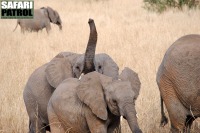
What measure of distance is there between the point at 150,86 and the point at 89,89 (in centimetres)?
286

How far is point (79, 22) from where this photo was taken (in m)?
14.1

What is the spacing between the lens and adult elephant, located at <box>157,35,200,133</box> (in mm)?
3529

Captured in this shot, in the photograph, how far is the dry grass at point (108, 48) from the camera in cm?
477

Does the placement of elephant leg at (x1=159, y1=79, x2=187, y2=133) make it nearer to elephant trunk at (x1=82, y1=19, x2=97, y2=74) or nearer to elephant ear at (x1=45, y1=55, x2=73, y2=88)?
elephant trunk at (x1=82, y1=19, x2=97, y2=74)

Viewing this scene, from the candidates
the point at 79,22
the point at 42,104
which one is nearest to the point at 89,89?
the point at 42,104

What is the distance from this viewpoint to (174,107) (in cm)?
363

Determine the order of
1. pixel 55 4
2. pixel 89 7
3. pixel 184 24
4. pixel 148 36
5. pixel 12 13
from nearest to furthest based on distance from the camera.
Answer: pixel 148 36, pixel 184 24, pixel 12 13, pixel 89 7, pixel 55 4

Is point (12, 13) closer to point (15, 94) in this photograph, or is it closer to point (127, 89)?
point (15, 94)

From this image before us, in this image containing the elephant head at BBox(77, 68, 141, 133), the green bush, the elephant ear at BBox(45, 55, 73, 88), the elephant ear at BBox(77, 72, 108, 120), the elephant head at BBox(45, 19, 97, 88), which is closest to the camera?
the elephant head at BBox(77, 68, 141, 133)

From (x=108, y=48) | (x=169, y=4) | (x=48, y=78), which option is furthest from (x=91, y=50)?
(x=169, y=4)

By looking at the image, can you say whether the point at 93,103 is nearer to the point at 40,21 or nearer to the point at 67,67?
the point at 67,67

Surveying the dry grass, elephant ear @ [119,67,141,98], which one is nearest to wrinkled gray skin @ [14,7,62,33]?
the dry grass

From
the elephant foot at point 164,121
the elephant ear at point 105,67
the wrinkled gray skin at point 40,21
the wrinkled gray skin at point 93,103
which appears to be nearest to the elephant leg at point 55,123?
the wrinkled gray skin at point 93,103

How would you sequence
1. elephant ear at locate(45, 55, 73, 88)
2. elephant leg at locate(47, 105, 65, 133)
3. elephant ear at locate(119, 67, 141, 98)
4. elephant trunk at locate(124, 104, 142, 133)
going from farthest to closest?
elephant ear at locate(45, 55, 73, 88) < elephant leg at locate(47, 105, 65, 133) < elephant ear at locate(119, 67, 141, 98) < elephant trunk at locate(124, 104, 142, 133)
